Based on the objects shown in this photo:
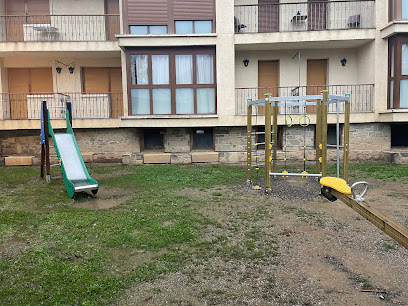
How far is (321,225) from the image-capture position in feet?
18.9

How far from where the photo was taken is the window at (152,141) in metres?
13.8

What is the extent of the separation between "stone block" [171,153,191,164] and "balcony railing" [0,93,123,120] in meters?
3.12

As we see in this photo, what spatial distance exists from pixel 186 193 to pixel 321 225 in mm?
3534

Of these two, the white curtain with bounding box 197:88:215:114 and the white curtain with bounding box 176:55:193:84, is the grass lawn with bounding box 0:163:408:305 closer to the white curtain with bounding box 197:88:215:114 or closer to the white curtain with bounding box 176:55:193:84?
the white curtain with bounding box 197:88:215:114

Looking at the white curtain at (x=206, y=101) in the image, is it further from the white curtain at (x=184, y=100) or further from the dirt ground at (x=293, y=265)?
the dirt ground at (x=293, y=265)

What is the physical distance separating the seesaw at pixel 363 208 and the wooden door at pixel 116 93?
1172 centimetres

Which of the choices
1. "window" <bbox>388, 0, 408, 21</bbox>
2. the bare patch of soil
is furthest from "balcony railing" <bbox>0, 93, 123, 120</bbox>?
"window" <bbox>388, 0, 408, 21</bbox>

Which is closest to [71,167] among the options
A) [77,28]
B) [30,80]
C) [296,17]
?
[77,28]

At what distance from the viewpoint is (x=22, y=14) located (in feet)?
46.3

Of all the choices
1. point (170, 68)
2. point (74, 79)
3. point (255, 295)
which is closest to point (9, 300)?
point (255, 295)

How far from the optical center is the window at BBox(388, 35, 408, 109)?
38.8 ft

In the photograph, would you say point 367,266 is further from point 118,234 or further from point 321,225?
point 118,234

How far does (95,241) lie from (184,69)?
905 centimetres

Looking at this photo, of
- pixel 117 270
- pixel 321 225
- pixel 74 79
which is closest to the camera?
pixel 117 270
